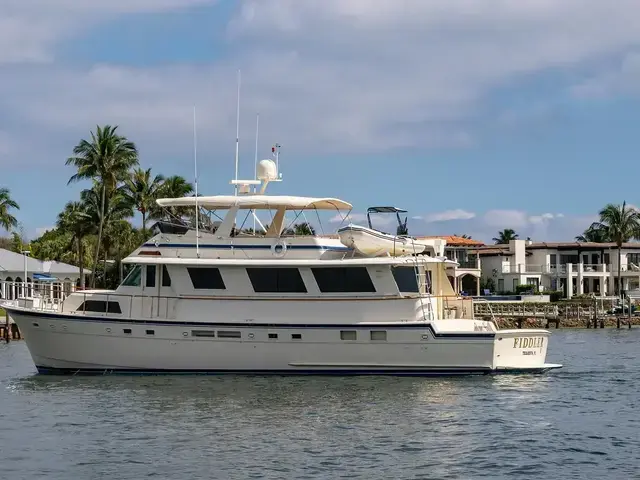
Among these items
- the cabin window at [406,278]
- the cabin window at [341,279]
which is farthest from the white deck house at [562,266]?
the cabin window at [341,279]

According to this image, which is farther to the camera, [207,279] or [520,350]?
[207,279]

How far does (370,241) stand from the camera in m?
26.3

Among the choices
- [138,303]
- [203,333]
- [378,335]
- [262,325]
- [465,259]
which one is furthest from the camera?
[465,259]

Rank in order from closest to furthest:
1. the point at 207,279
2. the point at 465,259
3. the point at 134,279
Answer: the point at 207,279
the point at 134,279
the point at 465,259

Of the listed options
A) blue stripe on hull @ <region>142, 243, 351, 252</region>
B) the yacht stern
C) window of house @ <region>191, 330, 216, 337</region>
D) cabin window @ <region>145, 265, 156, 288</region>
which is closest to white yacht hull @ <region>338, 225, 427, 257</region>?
blue stripe on hull @ <region>142, 243, 351, 252</region>

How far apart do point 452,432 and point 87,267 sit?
169 feet

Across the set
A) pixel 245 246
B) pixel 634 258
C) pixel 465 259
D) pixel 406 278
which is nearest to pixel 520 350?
pixel 406 278

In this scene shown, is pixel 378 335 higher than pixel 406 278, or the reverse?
pixel 406 278

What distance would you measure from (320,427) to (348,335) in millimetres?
6533

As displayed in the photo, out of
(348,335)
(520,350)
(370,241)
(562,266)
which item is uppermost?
(562,266)

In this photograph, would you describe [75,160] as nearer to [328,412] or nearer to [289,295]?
[289,295]

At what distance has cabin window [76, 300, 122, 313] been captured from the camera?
86.9 ft

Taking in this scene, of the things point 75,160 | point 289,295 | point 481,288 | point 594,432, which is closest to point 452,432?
point 594,432

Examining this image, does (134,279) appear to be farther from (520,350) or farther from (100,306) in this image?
(520,350)
